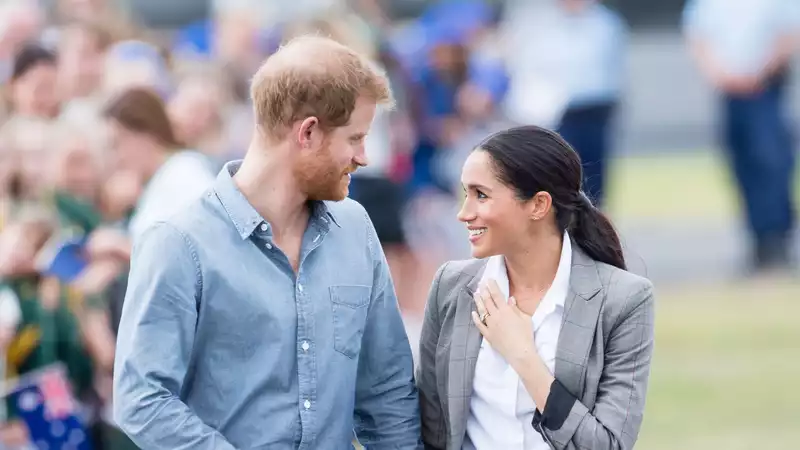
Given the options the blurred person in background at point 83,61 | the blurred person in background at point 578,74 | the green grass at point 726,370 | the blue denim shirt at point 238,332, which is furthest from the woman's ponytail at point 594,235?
the blurred person in background at point 578,74

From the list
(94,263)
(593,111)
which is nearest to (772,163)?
(593,111)

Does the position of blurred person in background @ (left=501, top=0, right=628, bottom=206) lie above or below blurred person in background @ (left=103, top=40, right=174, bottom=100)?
above

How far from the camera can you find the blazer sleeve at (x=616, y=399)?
12.4 ft

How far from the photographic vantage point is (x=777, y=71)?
1249 centimetres

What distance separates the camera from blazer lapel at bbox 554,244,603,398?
3.86 m

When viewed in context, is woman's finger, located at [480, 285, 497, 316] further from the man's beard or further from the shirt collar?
the shirt collar

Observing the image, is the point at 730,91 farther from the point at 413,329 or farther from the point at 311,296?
the point at 311,296

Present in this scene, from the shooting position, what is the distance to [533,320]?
3.96 m

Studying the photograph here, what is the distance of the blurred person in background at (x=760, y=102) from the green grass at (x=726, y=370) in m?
0.84

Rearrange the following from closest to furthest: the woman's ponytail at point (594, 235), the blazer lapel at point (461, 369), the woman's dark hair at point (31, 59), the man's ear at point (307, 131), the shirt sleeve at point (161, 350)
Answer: the shirt sleeve at point (161, 350) → the man's ear at point (307, 131) → the blazer lapel at point (461, 369) → the woman's ponytail at point (594, 235) → the woman's dark hair at point (31, 59)

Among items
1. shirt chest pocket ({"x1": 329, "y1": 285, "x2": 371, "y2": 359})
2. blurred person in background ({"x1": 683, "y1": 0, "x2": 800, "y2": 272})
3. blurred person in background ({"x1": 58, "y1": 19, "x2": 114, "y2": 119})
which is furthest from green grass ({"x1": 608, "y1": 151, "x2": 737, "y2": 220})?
shirt chest pocket ({"x1": 329, "y1": 285, "x2": 371, "y2": 359})

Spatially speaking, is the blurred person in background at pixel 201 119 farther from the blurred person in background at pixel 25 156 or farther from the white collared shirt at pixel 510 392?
the white collared shirt at pixel 510 392

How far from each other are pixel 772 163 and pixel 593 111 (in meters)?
1.53


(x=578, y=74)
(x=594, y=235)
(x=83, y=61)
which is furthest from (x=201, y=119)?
(x=578, y=74)
